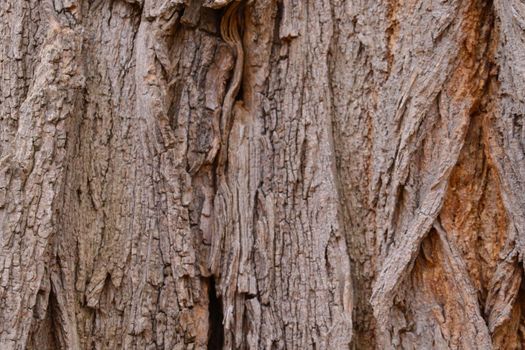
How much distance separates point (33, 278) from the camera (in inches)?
104

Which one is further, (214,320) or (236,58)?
(236,58)

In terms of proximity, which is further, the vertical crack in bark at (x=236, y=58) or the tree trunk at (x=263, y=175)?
the vertical crack in bark at (x=236, y=58)

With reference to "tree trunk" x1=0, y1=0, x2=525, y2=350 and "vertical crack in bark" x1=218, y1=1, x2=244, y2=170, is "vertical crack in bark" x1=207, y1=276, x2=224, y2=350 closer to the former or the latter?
"tree trunk" x1=0, y1=0, x2=525, y2=350

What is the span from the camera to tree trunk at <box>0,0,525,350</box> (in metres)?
2.73

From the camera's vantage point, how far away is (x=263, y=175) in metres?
2.97

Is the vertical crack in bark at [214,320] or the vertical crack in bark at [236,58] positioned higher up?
the vertical crack in bark at [236,58]

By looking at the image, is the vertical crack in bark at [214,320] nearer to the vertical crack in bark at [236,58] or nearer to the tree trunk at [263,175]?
the tree trunk at [263,175]

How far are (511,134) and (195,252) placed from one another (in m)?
1.31

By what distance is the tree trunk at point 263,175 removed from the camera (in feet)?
8.95

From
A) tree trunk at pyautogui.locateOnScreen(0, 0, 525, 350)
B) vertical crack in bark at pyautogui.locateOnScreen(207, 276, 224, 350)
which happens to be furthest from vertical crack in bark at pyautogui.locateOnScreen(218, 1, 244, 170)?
vertical crack in bark at pyautogui.locateOnScreen(207, 276, 224, 350)

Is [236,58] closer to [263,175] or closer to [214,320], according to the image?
[263,175]

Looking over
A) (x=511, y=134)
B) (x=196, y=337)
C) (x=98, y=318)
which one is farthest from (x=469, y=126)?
(x=98, y=318)

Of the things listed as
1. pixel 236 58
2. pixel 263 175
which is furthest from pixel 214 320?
pixel 236 58

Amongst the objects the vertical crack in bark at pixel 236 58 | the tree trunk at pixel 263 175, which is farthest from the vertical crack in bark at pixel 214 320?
the vertical crack in bark at pixel 236 58
